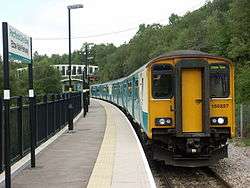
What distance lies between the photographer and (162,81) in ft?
46.5

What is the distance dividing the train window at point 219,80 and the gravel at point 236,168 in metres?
2.04

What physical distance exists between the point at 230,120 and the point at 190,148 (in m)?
1.36

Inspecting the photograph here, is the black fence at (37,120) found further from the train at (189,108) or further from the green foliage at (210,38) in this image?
the green foliage at (210,38)

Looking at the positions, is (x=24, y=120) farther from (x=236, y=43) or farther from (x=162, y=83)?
(x=236, y=43)

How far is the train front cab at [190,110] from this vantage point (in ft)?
44.8

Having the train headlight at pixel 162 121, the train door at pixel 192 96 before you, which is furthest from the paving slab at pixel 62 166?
the train door at pixel 192 96

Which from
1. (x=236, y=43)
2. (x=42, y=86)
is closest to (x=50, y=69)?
(x=42, y=86)

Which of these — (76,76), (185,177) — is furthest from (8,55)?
(76,76)

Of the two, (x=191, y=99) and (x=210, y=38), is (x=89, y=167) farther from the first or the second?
(x=210, y=38)

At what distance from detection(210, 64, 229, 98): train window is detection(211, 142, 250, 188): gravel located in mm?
2042

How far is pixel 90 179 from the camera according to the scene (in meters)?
10.2

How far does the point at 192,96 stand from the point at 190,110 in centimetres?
37

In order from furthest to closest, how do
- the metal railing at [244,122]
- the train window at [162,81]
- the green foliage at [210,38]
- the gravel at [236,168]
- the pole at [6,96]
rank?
the green foliage at [210,38], the metal railing at [244,122], the train window at [162,81], the gravel at [236,168], the pole at [6,96]

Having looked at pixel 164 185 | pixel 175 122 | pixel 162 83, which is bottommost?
pixel 164 185
